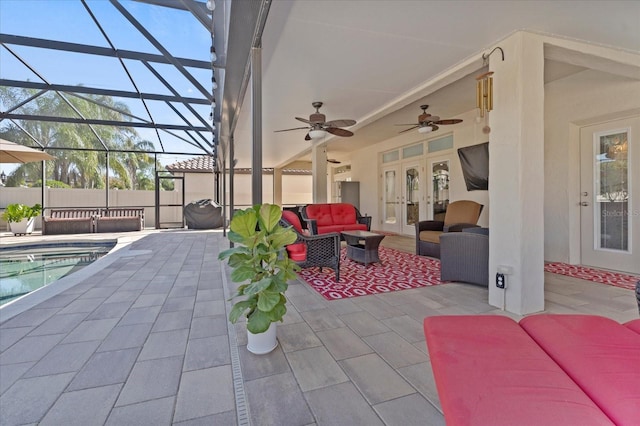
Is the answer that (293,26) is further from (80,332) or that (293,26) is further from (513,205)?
(80,332)

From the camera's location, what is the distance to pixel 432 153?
23.4ft

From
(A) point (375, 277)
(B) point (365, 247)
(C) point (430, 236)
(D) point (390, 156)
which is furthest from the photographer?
(D) point (390, 156)

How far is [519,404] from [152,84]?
8.32 meters

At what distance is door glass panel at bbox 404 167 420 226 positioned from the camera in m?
7.70

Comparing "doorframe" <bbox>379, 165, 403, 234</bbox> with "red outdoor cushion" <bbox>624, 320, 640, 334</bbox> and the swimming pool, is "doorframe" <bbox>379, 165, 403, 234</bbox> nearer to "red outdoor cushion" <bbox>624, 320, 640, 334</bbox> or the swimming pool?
"red outdoor cushion" <bbox>624, 320, 640, 334</bbox>

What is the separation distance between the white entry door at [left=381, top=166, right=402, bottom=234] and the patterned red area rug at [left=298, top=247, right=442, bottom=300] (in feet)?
11.6

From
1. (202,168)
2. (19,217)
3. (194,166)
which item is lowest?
(19,217)

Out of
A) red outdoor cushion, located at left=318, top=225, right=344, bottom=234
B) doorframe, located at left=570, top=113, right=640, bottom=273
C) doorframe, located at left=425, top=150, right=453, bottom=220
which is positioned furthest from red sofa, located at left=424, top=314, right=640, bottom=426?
doorframe, located at left=425, top=150, right=453, bottom=220

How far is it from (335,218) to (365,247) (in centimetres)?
222

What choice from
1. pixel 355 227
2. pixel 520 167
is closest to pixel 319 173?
pixel 355 227

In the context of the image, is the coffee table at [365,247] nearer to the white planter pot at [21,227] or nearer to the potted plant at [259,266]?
the potted plant at [259,266]

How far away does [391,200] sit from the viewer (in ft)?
29.0

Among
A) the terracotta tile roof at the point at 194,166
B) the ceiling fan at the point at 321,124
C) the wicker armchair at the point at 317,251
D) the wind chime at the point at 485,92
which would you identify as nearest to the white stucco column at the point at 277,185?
the terracotta tile roof at the point at 194,166

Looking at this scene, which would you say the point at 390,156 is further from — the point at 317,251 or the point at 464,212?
the point at 317,251
